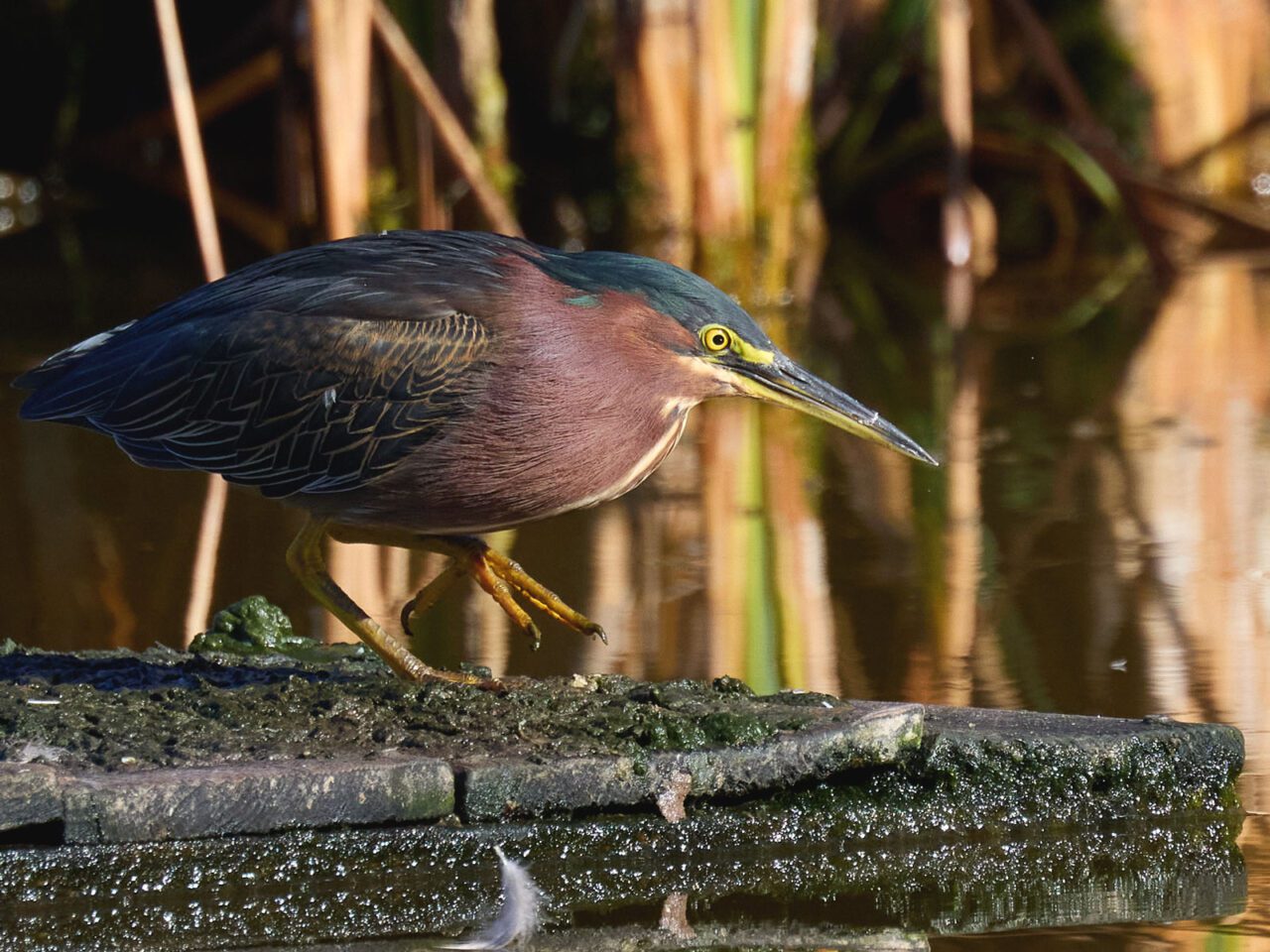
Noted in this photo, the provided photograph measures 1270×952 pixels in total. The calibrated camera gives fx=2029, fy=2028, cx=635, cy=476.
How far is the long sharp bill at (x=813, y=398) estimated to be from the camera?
4.40 metres

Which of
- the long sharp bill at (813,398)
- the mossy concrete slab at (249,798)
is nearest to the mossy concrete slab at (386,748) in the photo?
the mossy concrete slab at (249,798)

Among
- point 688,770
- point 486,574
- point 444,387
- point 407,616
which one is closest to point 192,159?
point 407,616

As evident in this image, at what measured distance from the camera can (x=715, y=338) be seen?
437 centimetres

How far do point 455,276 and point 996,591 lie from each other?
6.97ft

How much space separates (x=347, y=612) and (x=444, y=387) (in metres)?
0.59

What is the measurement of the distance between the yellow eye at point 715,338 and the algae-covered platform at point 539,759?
2.36 feet

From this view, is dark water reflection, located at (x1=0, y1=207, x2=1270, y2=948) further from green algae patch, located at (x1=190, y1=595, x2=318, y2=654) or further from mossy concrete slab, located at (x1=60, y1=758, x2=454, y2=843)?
mossy concrete slab, located at (x1=60, y1=758, x2=454, y2=843)

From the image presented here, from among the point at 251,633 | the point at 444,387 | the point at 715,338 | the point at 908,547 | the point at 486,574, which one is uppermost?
the point at 715,338

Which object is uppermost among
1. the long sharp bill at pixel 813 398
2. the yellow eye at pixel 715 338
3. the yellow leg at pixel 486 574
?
the yellow eye at pixel 715 338

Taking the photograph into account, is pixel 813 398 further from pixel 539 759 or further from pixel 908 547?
pixel 908 547

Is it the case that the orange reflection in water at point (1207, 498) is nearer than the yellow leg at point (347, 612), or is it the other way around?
the yellow leg at point (347, 612)

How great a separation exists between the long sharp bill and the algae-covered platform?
63 centimetres

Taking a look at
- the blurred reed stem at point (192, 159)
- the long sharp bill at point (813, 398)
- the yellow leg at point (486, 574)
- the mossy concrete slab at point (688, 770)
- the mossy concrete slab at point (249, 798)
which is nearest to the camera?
the mossy concrete slab at point (249, 798)

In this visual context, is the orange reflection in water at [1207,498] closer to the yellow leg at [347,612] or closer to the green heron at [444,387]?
the green heron at [444,387]
